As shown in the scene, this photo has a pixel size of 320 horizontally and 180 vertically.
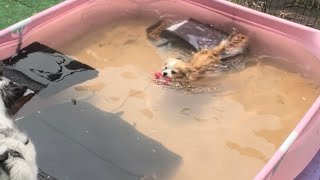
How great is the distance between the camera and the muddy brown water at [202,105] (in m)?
2.89

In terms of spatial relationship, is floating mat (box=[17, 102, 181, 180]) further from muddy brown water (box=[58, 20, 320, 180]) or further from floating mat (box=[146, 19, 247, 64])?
floating mat (box=[146, 19, 247, 64])

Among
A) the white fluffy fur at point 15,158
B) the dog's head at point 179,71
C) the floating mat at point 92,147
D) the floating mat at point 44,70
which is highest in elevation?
the white fluffy fur at point 15,158

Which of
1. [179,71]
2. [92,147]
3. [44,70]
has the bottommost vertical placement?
[92,147]

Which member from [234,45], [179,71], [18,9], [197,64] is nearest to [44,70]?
[179,71]

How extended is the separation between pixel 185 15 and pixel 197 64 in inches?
29.7

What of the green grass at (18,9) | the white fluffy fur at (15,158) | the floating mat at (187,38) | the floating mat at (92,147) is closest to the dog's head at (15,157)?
the white fluffy fur at (15,158)

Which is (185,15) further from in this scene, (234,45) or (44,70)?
(44,70)

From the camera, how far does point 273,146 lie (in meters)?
2.96

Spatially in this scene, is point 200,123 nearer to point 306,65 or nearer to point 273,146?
point 273,146

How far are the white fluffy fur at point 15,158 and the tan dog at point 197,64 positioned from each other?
54.6 inches

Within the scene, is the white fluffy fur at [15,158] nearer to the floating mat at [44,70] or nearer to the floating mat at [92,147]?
the floating mat at [92,147]

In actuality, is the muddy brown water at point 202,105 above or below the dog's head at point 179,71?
below

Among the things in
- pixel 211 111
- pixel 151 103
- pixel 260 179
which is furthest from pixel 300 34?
pixel 260 179

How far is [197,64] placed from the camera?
3.44 meters
